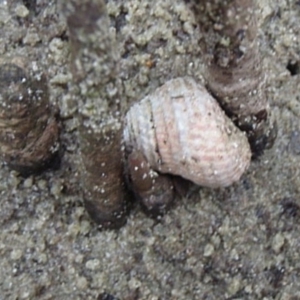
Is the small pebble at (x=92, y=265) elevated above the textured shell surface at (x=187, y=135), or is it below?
below

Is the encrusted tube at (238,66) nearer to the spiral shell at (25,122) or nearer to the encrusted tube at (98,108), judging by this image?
the encrusted tube at (98,108)

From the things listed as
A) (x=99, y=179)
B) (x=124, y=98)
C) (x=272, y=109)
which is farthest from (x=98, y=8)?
(x=272, y=109)

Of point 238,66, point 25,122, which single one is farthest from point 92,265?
point 238,66

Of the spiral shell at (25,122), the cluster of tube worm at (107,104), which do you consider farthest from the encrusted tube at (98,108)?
the spiral shell at (25,122)

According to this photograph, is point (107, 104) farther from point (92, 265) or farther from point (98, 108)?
point (92, 265)

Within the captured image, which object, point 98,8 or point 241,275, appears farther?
point 241,275

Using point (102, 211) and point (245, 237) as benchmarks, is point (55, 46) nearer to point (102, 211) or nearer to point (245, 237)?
point (102, 211)

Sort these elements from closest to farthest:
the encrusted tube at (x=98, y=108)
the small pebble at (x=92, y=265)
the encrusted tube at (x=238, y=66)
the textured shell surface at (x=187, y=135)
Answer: the encrusted tube at (x=98, y=108)
the encrusted tube at (x=238, y=66)
the textured shell surface at (x=187, y=135)
the small pebble at (x=92, y=265)
